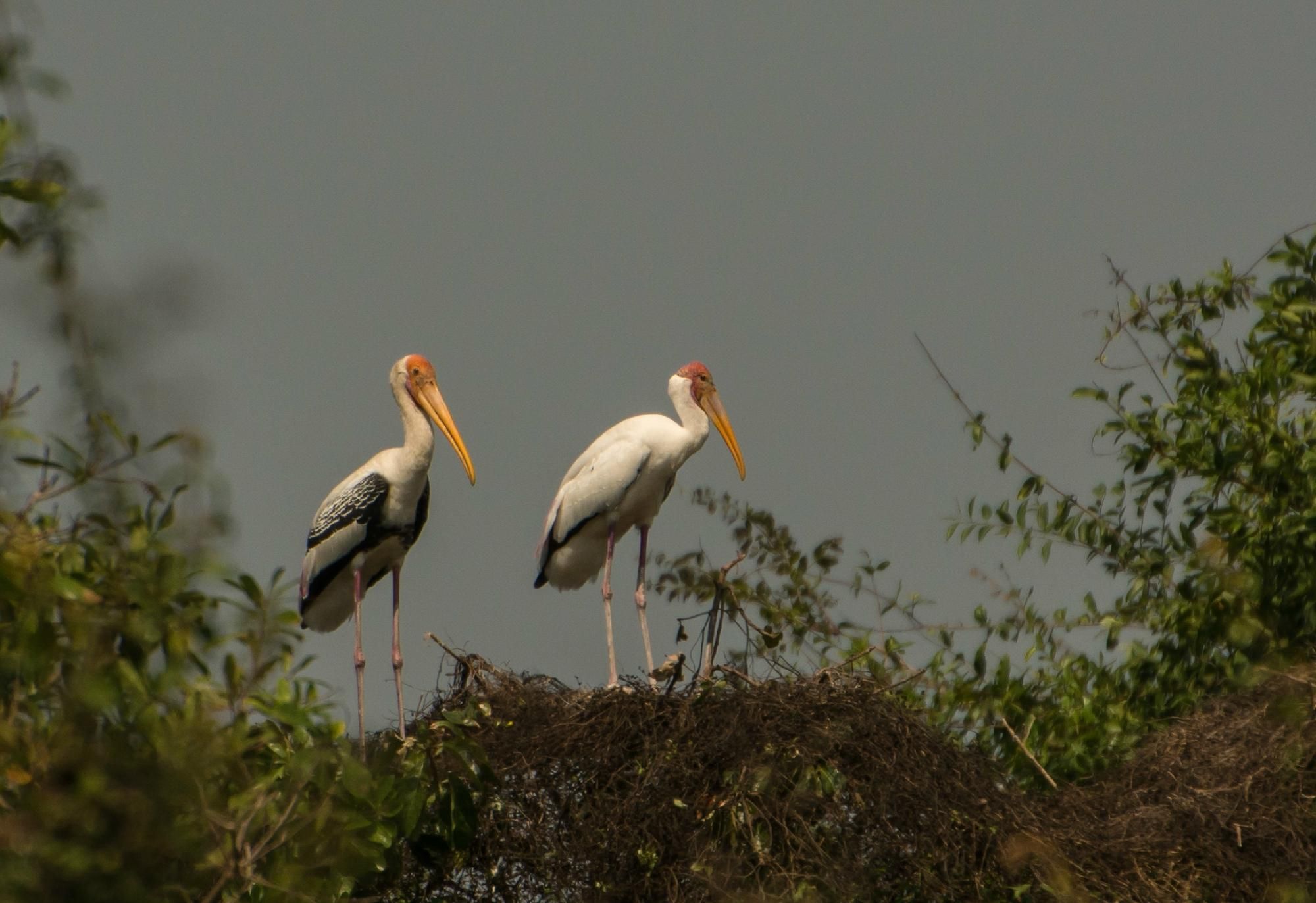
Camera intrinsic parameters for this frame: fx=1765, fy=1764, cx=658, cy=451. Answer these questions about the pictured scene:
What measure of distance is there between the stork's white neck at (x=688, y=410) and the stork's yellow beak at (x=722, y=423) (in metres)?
0.10

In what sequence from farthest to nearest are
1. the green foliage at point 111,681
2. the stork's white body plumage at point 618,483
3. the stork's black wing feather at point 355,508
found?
the stork's white body plumage at point 618,483 < the stork's black wing feather at point 355,508 < the green foliage at point 111,681

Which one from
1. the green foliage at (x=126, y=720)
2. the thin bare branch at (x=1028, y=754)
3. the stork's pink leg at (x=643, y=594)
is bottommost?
the green foliage at (x=126, y=720)

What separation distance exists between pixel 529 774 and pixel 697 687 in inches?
25.4

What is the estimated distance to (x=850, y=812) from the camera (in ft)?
17.8

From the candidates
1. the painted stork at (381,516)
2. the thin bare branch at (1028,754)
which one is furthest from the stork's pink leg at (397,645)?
the thin bare branch at (1028,754)

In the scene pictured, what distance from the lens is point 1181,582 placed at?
6.39 meters

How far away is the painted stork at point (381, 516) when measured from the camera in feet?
28.1

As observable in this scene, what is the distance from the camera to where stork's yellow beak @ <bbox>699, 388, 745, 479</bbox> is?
31.7ft

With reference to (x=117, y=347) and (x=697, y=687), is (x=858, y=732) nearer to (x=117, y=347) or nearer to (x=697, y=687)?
(x=697, y=687)

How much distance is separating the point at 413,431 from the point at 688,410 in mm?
1515

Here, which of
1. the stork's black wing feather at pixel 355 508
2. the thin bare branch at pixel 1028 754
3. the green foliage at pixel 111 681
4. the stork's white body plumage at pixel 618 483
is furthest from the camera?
the stork's white body plumage at pixel 618 483

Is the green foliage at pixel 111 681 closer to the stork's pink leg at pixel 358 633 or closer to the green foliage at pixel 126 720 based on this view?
the green foliage at pixel 126 720

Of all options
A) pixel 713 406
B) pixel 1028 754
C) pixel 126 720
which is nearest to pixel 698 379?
pixel 713 406

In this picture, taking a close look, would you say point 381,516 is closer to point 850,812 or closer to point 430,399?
point 430,399
